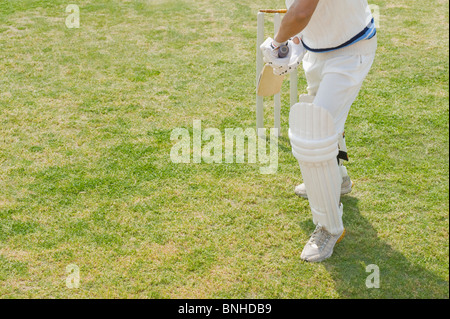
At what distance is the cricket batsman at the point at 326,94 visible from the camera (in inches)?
116

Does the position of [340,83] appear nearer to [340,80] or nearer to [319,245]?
[340,80]

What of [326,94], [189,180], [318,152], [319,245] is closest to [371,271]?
[319,245]

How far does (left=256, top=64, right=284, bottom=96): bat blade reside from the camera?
393 centimetres

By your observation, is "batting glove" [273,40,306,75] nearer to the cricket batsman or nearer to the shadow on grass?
the cricket batsman

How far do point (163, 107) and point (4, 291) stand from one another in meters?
2.49

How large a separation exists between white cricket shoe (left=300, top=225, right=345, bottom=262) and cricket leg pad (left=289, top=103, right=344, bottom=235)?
16cm

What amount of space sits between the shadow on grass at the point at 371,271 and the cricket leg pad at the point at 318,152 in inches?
12.0

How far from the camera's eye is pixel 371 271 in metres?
3.12

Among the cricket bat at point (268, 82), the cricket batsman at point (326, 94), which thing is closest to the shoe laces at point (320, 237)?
the cricket batsman at point (326, 94)

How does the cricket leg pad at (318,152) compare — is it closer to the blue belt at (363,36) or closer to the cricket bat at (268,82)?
the blue belt at (363,36)

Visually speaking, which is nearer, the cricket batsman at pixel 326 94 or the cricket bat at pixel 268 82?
the cricket batsman at pixel 326 94

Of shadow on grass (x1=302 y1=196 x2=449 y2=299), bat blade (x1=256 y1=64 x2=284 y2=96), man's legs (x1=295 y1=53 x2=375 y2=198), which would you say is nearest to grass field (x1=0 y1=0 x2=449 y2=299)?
shadow on grass (x1=302 y1=196 x2=449 y2=299)

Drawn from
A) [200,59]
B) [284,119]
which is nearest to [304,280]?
[284,119]

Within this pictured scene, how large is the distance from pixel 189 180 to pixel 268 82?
0.92 meters
